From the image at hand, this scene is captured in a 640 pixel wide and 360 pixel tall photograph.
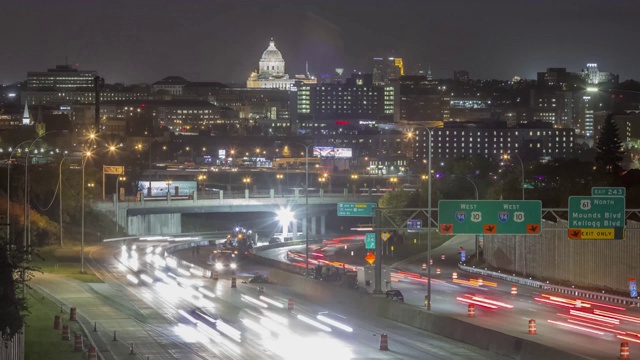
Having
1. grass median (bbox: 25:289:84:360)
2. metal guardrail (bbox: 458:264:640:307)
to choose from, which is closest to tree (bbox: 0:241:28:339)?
grass median (bbox: 25:289:84:360)

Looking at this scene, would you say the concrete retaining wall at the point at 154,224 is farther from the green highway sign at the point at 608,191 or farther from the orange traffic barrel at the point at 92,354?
the orange traffic barrel at the point at 92,354

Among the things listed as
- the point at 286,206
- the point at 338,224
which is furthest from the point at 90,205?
the point at 338,224

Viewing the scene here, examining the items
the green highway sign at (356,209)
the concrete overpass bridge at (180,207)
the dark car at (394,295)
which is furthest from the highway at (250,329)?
the concrete overpass bridge at (180,207)

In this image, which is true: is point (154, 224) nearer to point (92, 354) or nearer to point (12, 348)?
point (92, 354)

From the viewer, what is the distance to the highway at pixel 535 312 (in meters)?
40.2

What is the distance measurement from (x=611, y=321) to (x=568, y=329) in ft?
12.4

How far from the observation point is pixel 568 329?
43.5 meters

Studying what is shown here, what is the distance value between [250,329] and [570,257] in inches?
999

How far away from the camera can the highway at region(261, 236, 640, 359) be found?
1582 inches

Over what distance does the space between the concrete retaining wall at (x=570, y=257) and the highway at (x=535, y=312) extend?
8.60ft

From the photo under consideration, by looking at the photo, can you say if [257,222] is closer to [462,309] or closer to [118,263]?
[118,263]

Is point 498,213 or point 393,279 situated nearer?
point 498,213

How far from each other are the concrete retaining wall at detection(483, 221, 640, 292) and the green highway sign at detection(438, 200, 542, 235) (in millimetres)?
2711

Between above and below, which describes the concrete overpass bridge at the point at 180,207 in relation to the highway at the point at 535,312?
above
